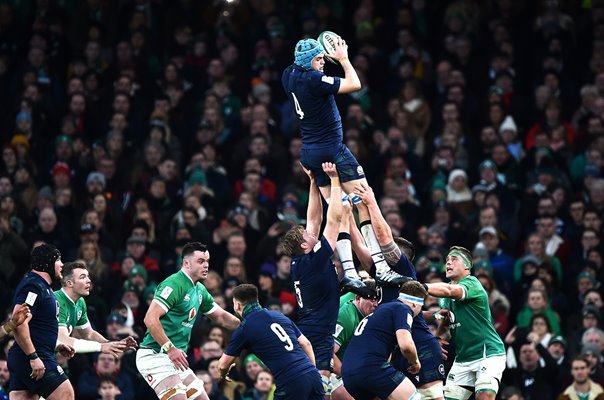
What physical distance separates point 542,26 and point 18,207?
10259mm

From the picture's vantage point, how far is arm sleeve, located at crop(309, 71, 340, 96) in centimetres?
1783

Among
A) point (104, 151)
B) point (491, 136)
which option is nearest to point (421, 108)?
point (491, 136)

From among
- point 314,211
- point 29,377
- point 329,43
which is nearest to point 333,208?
point 314,211

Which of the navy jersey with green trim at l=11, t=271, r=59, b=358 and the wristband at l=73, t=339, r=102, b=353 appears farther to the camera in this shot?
the wristband at l=73, t=339, r=102, b=353

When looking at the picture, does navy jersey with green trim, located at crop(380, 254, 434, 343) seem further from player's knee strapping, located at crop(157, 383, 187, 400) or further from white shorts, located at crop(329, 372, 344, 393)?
player's knee strapping, located at crop(157, 383, 187, 400)

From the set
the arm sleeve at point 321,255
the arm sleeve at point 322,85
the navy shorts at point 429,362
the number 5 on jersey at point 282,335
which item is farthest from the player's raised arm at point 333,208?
the navy shorts at point 429,362

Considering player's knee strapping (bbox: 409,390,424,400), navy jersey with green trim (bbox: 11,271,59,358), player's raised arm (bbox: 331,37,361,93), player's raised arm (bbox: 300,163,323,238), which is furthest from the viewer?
player's raised arm (bbox: 300,163,323,238)

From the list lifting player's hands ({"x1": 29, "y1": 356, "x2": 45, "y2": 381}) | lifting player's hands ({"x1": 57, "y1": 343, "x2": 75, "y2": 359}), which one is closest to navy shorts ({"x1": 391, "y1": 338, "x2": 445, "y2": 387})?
lifting player's hands ({"x1": 57, "y1": 343, "x2": 75, "y2": 359})

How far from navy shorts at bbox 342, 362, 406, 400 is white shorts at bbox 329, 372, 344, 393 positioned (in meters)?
1.29

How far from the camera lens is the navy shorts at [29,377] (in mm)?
18125

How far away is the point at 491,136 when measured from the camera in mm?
26781

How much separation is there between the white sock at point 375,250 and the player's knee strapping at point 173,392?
2.62 meters

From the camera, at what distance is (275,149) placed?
26.9 meters

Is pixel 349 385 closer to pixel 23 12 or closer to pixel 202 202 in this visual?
pixel 202 202
